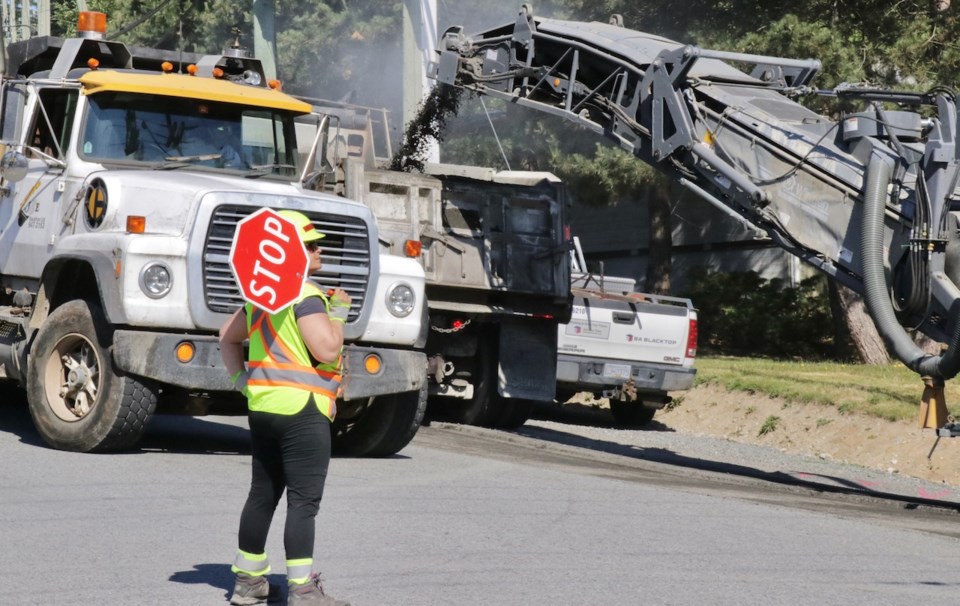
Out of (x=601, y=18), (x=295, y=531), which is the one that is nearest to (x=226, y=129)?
(x=295, y=531)

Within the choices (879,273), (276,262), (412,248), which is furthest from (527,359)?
(276,262)

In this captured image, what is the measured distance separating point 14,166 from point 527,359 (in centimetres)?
591

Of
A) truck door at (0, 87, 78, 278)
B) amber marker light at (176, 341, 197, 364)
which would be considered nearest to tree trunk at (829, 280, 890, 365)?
truck door at (0, 87, 78, 278)

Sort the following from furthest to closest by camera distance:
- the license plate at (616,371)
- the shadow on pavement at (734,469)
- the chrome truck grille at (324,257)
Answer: the license plate at (616,371) → the shadow on pavement at (734,469) → the chrome truck grille at (324,257)

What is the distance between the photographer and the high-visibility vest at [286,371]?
19.4ft

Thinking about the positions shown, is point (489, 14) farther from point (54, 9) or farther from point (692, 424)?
point (54, 9)

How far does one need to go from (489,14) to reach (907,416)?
12.8 meters

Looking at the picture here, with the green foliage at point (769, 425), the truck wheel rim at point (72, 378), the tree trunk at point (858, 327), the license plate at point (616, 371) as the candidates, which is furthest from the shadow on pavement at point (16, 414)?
the tree trunk at point (858, 327)

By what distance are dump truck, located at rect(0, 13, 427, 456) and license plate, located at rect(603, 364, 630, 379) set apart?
209 inches

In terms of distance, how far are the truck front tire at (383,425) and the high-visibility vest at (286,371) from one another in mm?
4740

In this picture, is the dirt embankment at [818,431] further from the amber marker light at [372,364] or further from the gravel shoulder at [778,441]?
the amber marker light at [372,364]

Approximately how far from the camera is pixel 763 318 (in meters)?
25.0

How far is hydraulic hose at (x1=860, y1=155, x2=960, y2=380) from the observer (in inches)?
439

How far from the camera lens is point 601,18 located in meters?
23.4
